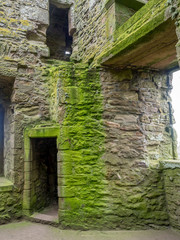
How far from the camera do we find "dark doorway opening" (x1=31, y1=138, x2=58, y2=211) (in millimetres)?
4086

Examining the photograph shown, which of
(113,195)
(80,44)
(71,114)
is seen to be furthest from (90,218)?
(80,44)

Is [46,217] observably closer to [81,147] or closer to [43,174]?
[43,174]

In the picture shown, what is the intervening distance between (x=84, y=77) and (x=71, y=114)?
0.72 m

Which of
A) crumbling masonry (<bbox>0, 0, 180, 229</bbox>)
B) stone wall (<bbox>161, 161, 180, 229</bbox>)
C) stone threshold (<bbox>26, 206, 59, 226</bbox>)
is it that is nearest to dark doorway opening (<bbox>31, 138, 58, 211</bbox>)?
crumbling masonry (<bbox>0, 0, 180, 229</bbox>)

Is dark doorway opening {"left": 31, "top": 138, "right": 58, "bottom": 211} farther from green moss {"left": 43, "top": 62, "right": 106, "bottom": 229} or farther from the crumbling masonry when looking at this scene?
green moss {"left": 43, "top": 62, "right": 106, "bottom": 229}

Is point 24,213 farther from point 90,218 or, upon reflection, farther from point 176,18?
point 176,18

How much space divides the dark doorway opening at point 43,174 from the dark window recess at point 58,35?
331 cm

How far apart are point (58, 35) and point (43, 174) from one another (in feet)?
15.6

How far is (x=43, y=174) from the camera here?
443 cm

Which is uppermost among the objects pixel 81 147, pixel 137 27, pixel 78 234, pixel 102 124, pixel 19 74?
pixel 137 27

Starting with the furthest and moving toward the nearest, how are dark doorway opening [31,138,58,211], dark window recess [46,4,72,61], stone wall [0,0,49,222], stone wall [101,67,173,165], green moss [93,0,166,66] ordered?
dark window recess [46,4,72,61] → dark doorway opening [31,138,58,211] → stone wall [0,0,49,222] → stone wall [101,67,173,165] → green moss [93,0,166,66]

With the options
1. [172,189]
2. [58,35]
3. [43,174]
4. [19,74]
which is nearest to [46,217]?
[43,174]

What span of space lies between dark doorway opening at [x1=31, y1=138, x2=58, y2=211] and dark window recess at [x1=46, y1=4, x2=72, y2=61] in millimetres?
3308

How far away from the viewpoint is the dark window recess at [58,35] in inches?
255
